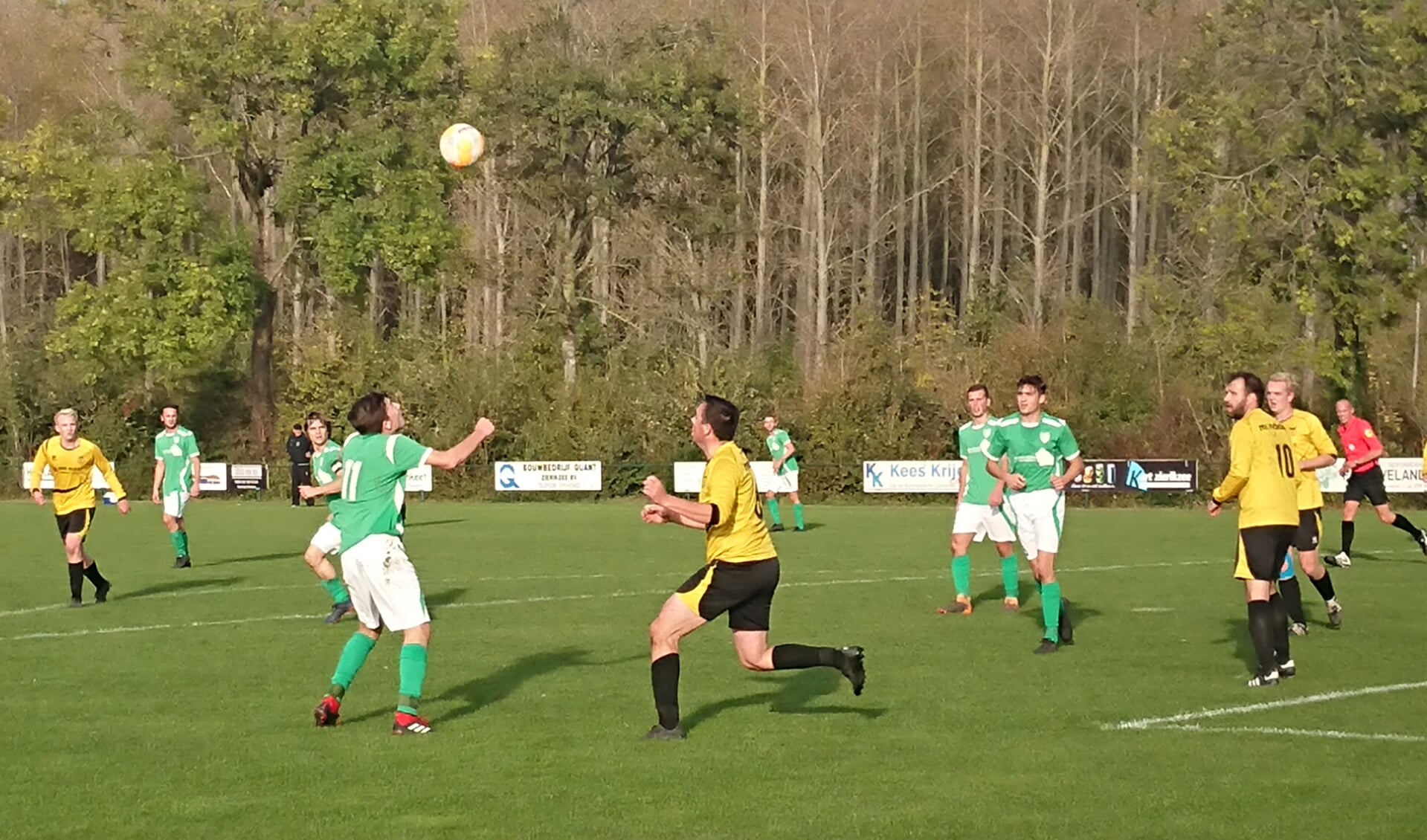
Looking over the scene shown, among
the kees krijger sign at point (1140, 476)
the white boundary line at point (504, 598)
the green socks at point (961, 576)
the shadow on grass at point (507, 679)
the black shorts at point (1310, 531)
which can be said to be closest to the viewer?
the shadow on grass at point (507, 679)

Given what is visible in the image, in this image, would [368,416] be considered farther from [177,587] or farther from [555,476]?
[555,476]

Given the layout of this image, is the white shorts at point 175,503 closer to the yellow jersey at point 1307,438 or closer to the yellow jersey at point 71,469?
the yellow jersey at point 71,469

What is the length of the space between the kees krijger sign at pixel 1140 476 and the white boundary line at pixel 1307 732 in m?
27.9

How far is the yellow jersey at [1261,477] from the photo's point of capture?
11.0m

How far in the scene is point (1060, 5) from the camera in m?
59.2

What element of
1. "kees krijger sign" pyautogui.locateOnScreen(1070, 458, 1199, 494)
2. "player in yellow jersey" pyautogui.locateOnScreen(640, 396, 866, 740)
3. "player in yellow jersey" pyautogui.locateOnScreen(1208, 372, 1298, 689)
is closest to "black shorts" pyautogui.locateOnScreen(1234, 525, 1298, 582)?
"player in yellow jersey" pyautogui.locateOnScreen(1208, 372, 1298, 689)

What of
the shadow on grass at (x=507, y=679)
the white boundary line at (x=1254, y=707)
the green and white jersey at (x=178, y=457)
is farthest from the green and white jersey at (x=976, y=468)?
the green and white jersey at (x=178, y=457)

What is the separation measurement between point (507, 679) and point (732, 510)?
3.31m

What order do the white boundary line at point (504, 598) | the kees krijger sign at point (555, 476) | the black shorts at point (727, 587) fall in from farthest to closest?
the kees krijger sign at point (555, 476)
the white boundary line at point (504, 598)
the black shorts at point (727, 587)

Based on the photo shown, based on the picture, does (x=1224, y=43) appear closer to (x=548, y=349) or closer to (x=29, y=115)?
(x=548, y=349)

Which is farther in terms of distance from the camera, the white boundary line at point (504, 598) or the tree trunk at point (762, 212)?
the tree trunk at point (762, 212)

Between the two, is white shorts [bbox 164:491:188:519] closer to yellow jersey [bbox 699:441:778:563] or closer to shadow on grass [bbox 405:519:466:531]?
shadow on grass [bbox 405:519:466:531]

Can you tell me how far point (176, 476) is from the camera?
2148 centimetres

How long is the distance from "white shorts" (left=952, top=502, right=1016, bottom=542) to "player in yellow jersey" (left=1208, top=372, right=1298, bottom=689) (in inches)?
182
